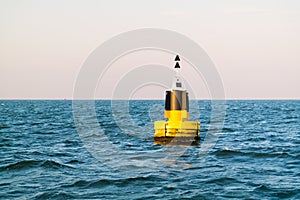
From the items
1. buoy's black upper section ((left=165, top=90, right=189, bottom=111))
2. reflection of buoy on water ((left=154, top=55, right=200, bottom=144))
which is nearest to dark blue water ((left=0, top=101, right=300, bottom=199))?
reflection of buoy on water ((left=154, top=55, right=200, bottom=144))

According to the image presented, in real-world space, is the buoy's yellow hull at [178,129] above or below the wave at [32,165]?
above

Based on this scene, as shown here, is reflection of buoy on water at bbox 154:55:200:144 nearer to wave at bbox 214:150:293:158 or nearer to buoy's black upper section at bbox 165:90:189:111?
buoy's black upper section at bbox 165:90:189:111

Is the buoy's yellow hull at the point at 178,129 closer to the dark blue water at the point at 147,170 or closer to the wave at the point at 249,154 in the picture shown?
the dark blue water at the point at 147,170

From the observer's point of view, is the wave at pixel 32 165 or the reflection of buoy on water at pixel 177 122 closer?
the wave at pixel 32 165

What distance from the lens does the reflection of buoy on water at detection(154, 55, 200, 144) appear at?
68.4 feet

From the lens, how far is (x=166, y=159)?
1747 centimetres

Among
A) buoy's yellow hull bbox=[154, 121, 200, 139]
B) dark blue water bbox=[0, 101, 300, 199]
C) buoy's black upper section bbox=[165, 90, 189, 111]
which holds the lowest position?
dark blue water bbox=[0, 101, 300, 199]

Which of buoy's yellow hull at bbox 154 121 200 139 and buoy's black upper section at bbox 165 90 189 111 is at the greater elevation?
buoy's black upper section at bbox 165 90 189 111

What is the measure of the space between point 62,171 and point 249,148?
418 inches

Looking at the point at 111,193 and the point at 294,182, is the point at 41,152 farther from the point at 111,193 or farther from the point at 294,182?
the point at 294,182

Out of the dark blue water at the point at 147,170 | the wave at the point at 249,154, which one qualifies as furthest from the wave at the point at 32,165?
the wave at the point at 249,154

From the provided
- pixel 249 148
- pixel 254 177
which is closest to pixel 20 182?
pixel 254 177

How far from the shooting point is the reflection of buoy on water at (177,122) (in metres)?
20.9

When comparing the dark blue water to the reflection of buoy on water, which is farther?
the reflection of buoy on water
